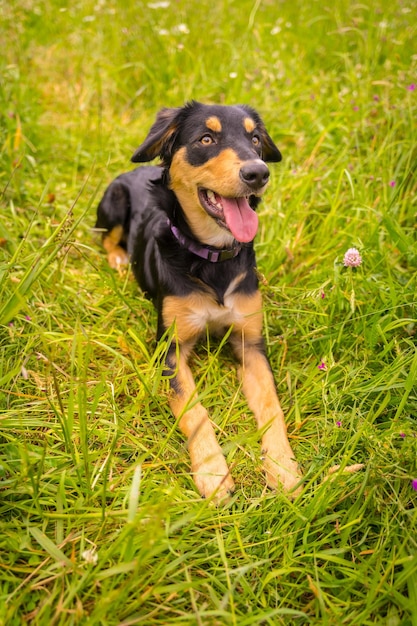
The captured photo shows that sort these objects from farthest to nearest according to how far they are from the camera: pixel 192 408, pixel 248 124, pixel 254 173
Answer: pixel 248 124 → pixel 192 408 → pixel 254 173

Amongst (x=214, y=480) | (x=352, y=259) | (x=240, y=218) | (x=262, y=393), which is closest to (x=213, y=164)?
(x=240, y=218)

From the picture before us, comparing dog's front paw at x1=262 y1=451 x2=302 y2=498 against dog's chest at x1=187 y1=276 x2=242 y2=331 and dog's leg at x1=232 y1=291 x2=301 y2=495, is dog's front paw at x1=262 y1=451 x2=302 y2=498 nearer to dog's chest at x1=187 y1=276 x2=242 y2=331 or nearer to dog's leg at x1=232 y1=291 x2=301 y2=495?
dog's leg at x1=232 y1=291 x2=301 y2=495

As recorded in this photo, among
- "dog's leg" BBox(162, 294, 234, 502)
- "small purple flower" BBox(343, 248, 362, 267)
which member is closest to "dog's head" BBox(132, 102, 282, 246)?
"dog's leg" BBox(162, 294, 234, 502)

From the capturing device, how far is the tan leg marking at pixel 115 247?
393 centimetres

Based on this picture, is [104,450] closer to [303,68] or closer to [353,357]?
[353,357]

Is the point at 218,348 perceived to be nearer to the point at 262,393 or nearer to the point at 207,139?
the point at 262,393

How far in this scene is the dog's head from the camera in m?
2.49

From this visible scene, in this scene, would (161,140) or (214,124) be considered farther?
(161,140)

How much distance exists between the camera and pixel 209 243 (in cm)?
280

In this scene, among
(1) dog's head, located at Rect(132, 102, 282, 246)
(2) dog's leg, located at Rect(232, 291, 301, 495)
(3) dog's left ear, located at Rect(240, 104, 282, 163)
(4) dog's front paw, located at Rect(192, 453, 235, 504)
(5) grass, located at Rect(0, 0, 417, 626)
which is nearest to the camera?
(5) grass, located at Rect(0, 0, 417, 626)

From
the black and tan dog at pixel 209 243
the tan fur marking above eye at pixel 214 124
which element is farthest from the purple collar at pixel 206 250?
the tan fur marking above eye at pixel 214 124

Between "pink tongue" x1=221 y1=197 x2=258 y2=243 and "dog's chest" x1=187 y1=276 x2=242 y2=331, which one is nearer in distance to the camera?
"pink tongue" x1=221 y1=197 x2=258 y2=243

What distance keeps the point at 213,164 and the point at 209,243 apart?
444mm

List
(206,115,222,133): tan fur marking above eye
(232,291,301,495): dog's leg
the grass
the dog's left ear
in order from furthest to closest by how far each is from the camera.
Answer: the dog's left ear < (206,115,222,133): tan fur marking above eye < (232,291,301,495): dog's leg < the grass
